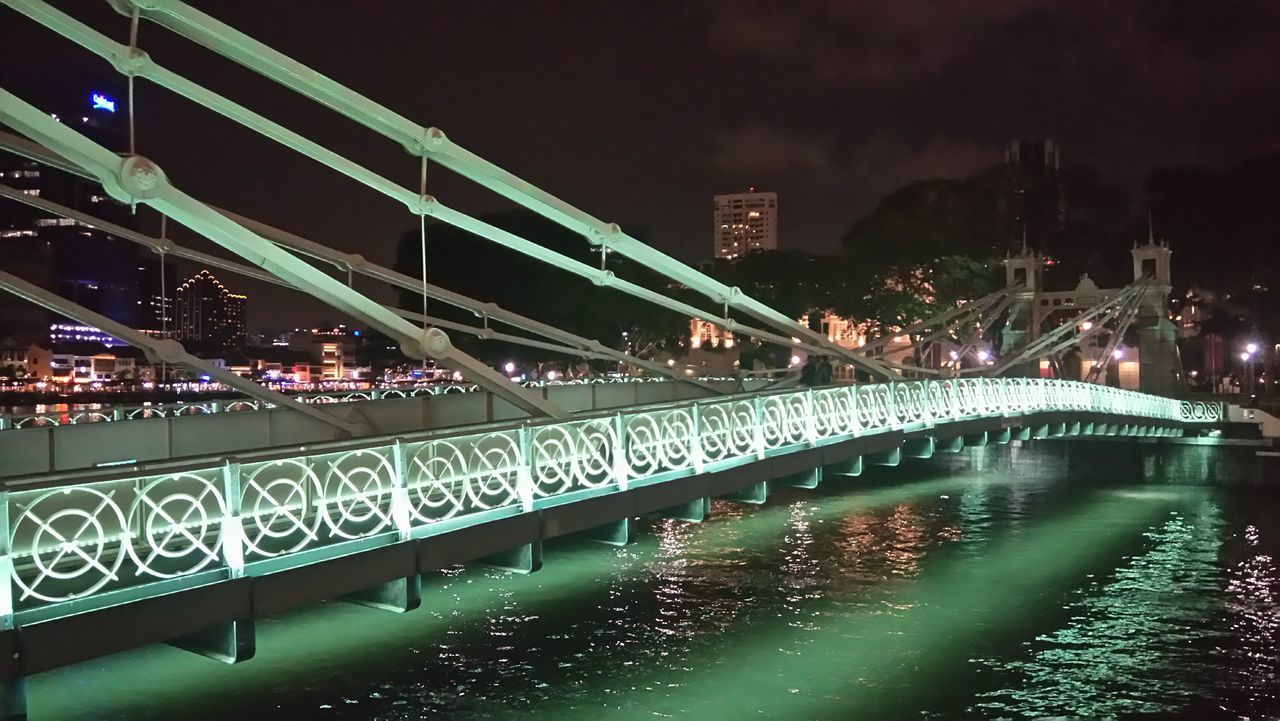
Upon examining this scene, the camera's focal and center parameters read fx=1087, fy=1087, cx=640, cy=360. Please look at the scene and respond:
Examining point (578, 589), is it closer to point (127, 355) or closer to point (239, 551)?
point (239, 551)

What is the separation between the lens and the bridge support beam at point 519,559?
A: 492 inches

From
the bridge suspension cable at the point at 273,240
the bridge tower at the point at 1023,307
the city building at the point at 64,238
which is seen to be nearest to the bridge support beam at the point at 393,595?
the bridge suspension cable at the point at 273,240

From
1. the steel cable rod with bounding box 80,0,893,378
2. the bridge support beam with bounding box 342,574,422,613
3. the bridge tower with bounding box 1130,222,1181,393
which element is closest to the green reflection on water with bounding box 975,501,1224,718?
the bridge support beam with bounding box 342,574,422,613

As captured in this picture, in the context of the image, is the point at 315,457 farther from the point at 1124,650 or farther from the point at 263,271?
the point at 1124,650

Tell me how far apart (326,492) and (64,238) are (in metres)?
87.3

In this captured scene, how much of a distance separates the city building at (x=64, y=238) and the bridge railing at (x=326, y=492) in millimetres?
65483

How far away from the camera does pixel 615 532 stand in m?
14.1

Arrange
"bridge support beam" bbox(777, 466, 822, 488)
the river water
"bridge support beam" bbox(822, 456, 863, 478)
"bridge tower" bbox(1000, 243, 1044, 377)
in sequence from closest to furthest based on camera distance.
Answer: the river water → "bridge support beam" bbox(777, 466, 822, 488) → "bridge support beam" bbox(822, 456, 863, 478) → "bridge tower" bbox(1000, 243, 1044, 377)

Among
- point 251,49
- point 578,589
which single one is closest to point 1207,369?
point 578,589

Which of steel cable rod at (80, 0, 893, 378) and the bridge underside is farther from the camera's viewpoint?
steel cable rod at (80, 0, 893, 378)

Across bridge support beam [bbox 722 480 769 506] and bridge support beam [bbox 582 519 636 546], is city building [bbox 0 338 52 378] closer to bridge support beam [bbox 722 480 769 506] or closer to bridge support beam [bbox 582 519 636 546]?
bridge support beam [bbox 722 480 769 506]

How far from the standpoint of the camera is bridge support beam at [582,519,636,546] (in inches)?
551

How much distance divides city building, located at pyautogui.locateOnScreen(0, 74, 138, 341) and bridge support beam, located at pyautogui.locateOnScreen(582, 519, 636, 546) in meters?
67.3

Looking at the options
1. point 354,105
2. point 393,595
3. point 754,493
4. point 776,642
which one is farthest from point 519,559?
point 354,105
